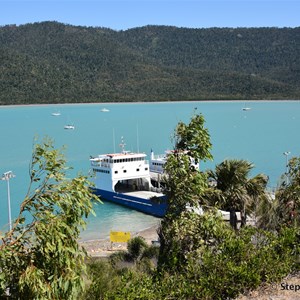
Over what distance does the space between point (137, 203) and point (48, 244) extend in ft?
91.5

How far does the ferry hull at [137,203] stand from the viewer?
31589mm

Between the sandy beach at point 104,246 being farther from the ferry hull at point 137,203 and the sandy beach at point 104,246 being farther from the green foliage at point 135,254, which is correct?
the ferry hull at point 137,203

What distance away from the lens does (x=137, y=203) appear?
3353 cm

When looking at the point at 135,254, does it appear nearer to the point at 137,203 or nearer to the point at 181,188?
the point at 181,188

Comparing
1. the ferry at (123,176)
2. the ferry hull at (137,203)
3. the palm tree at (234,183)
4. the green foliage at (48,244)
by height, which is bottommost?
the ferry hull at (137,203)

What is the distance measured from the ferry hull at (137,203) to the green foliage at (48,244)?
24241 millimetres

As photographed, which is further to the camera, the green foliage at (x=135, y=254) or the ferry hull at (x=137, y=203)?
the ferry hull at (x=137, y=203)

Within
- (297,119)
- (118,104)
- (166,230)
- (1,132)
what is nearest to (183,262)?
(166,230)

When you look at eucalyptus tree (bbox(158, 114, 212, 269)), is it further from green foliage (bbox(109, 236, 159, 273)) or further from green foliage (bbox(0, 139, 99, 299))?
green foliage (bbox(109, 236, 159, 273))

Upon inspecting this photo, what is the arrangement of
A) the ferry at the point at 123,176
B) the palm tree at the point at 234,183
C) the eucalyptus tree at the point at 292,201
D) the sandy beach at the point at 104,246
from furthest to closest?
the ferry at the point at 123,176
the sandy beach at the point at 104,246
the palm tree at the point at 234,183
the eucalyptus tree at the point at 292,201

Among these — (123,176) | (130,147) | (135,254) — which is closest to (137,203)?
(123,176)

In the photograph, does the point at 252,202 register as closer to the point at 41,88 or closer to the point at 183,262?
the point at 183,262

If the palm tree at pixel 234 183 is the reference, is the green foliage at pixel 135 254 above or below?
below

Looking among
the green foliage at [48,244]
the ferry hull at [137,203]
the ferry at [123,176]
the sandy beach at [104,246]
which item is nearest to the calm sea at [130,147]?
the ferry hull at [137,203]
